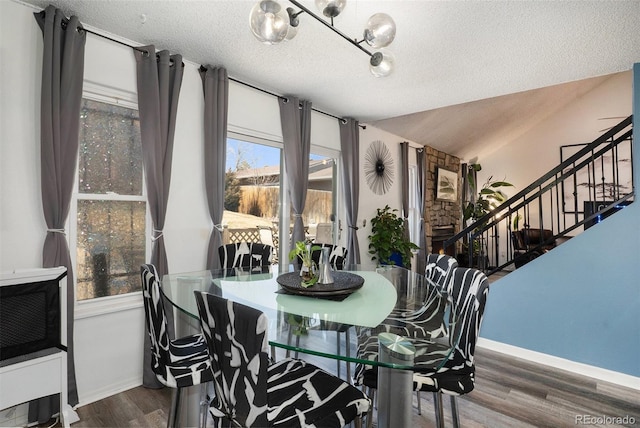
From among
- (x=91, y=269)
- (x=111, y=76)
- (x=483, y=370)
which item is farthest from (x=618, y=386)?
(x=111, y=76)

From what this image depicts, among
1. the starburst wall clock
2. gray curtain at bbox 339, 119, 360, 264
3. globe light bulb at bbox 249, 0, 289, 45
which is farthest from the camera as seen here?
the starburst wall clock

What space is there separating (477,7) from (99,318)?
3231 millimetres

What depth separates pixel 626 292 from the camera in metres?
2.55

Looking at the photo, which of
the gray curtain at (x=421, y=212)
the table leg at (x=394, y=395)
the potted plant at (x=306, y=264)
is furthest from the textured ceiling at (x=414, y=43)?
the gray curtain at (x=421, y=212)

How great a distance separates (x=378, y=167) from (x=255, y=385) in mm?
4271

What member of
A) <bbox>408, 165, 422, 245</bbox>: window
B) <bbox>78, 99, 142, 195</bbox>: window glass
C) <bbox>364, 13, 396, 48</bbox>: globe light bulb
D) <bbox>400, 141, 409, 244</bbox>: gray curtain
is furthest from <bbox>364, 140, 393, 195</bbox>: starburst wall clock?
<bbox>364, 13, 396, 48</bbox>: globe light bulb

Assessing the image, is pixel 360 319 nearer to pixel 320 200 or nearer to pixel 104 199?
pixel 104 199

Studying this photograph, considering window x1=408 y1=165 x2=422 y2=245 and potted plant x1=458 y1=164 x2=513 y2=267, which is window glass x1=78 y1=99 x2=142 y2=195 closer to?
window x1=408 y1=165 x2=422 y2=245

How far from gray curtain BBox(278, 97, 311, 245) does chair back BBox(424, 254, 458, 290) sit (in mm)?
1614

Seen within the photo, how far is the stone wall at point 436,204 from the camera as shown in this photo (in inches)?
230

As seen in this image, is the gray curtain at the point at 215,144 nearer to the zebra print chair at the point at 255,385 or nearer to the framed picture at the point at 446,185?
the zebra print chair at the point at 255,385

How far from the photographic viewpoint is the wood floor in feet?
6.50

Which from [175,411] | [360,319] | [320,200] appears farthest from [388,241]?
[175,411]

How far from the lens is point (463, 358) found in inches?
61.1
